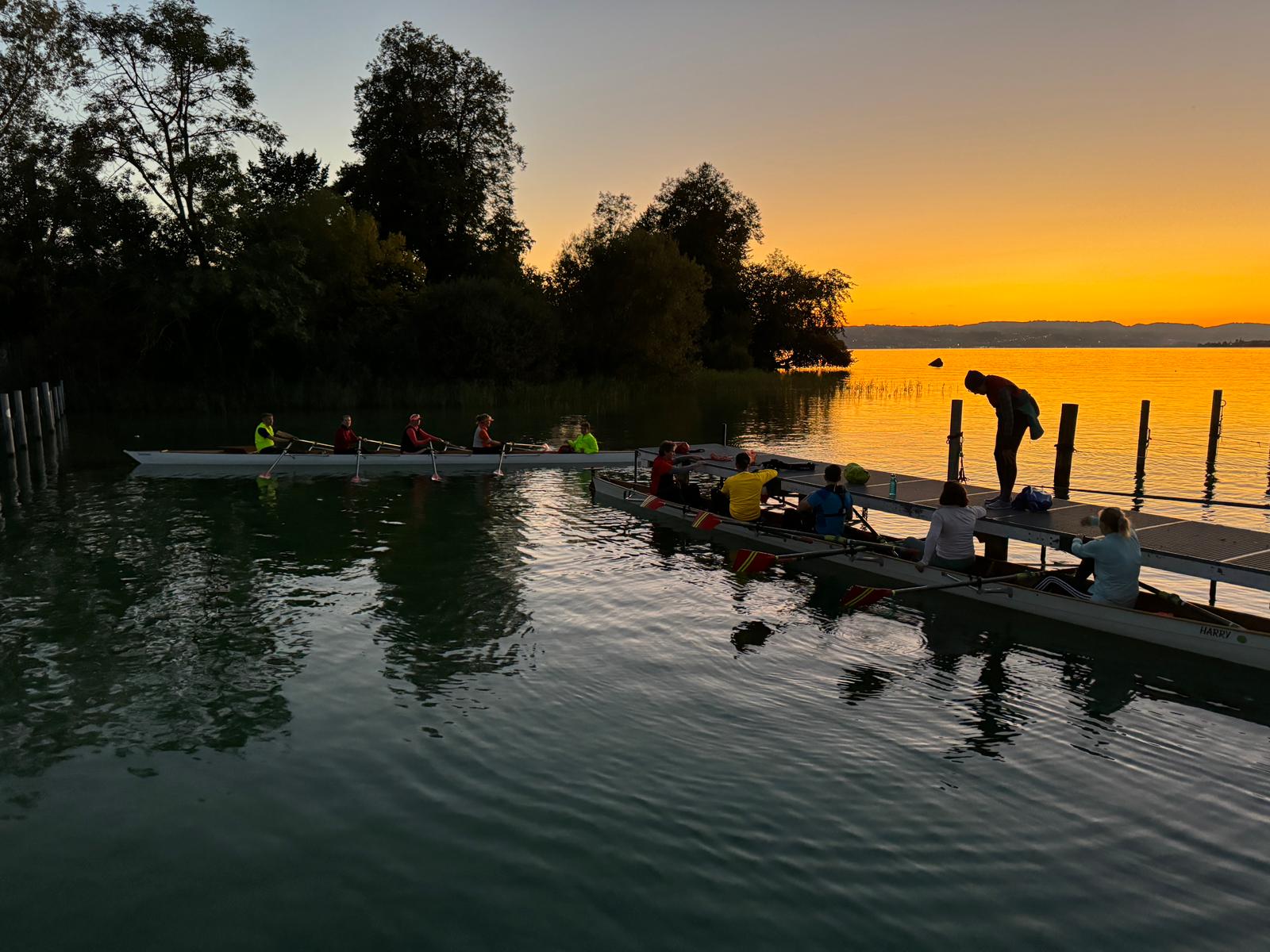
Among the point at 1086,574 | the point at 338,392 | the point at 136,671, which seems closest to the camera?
the point at 136,671

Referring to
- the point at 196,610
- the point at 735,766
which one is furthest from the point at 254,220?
the point at 735,766

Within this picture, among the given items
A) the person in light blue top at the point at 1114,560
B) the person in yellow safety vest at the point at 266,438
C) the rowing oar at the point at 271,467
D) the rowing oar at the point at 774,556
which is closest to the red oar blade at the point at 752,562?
the rowing oar at the point at 774,556

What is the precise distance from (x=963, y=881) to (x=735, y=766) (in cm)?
213

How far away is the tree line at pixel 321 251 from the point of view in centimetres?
3925

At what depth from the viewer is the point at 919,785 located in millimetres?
7363

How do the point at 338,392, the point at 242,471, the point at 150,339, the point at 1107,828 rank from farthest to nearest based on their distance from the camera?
the point at 338,392
the point at 150,339
the point at 242,471
the point at 1107,828

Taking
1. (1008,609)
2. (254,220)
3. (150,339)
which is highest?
(254,220)

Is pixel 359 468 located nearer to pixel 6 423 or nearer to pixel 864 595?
pixel 6 423

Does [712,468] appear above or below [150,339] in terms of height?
below

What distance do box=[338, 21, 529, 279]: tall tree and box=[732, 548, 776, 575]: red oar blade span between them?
152 feet

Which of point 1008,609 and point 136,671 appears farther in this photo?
point 1008,609

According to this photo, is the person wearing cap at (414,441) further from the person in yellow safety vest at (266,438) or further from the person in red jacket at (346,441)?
the person in yellow safety vest at (266,438)

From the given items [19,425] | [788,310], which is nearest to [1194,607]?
[19,425]

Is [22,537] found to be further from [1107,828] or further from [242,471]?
[1107,828]
